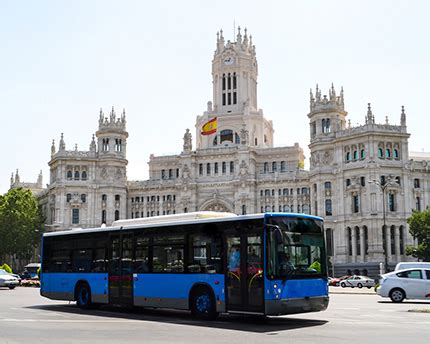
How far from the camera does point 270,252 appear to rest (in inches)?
734

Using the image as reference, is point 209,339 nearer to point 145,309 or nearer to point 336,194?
point 145,309

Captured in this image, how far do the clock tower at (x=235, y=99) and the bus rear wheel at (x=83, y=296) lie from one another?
6983 cm

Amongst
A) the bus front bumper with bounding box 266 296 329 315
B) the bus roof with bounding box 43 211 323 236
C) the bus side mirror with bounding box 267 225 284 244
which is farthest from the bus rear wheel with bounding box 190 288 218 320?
the bus side mirror with bounding box 267 225 284 244

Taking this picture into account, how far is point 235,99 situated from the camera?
10206 cm

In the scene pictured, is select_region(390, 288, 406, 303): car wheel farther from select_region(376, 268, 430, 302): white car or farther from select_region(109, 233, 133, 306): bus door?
select_region(109, 233, 133, 306): bus door

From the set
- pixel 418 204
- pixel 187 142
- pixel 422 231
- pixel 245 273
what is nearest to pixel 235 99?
pixel 187 142

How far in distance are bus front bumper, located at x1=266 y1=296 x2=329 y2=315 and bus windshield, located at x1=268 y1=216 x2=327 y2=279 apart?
2.45 feet

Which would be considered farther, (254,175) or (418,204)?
(254,175)

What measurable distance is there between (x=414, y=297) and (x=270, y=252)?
46.6ft

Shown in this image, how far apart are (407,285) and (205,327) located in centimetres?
1505

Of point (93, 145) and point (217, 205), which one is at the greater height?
point (93, 145)

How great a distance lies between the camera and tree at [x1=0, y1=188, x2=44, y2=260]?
88.3 meters

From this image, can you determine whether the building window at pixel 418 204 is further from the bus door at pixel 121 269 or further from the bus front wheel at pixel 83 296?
the bus door at pixel 121 269

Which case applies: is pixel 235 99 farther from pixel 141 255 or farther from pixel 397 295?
pixel 141 255
